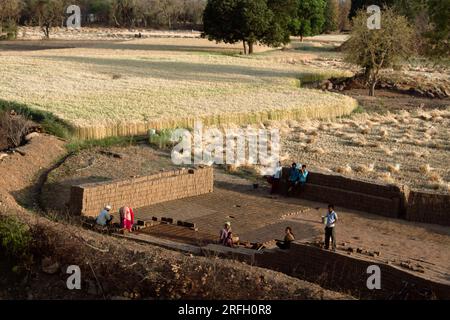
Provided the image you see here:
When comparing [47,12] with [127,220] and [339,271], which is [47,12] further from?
[339,271]

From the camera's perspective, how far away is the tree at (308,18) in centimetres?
8831

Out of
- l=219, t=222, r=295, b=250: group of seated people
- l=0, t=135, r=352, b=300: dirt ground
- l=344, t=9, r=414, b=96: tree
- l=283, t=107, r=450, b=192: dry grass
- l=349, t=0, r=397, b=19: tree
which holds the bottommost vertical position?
l=283, t=107, r=450, b=192: dry grass

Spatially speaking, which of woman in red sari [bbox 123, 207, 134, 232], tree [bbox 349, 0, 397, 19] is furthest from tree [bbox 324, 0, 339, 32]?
woman in red sari [bbox 123, 207, 134, 232]

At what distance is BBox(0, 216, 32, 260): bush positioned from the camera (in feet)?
44.5

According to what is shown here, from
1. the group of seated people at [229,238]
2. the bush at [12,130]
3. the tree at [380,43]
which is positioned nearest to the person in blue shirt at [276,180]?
the group of seated people at [229,238]

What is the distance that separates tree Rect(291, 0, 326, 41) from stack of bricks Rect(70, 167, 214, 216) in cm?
6508

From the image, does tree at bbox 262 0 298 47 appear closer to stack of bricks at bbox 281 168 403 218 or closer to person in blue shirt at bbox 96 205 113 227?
stack of bricks at bbox 281 168 403 218

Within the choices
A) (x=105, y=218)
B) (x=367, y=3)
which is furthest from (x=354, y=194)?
(x=367, y=3)

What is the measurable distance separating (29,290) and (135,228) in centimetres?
597

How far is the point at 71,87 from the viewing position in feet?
141

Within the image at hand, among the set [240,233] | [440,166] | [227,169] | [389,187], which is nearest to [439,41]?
[440,166]

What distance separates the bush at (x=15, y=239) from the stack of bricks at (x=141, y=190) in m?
5.44

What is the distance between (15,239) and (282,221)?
26.2 ft
